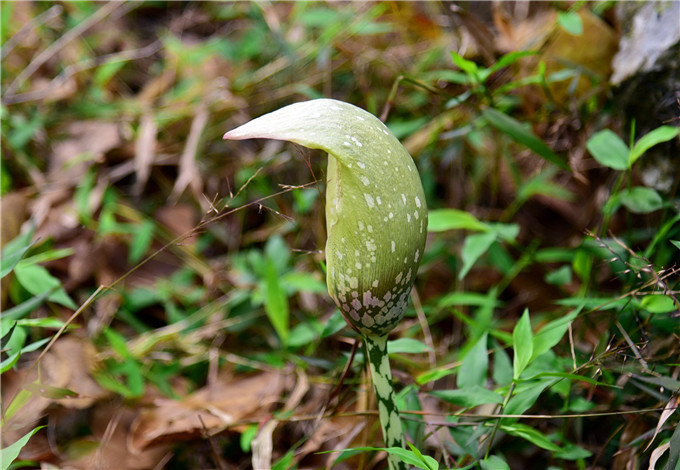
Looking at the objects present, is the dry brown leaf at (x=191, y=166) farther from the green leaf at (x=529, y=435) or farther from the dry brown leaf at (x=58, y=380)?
the green leaf at (x=529, y=435)

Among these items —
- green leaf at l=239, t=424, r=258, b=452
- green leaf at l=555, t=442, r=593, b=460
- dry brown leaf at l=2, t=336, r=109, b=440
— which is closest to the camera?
green leaf at l=555, t=442, r=593, b=460

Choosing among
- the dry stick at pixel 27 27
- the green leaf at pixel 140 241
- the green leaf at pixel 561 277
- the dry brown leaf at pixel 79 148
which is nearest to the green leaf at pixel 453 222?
the green leaf at pixel 561 277

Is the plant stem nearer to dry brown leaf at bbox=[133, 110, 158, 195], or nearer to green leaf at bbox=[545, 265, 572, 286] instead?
green leaf at bbox=[545, 265, 572, 286]

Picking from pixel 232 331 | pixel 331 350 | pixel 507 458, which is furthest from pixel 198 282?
pixel 507 458

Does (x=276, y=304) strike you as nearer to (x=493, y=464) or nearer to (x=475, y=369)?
(x=475, y=369)

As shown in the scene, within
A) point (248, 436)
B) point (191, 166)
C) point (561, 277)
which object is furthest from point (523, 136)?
point (191, 166)

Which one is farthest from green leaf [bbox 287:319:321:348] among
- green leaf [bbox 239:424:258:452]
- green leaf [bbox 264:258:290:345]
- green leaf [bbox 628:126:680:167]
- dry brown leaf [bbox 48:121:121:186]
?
dry brown leaf [bbox 48:121:121:186]

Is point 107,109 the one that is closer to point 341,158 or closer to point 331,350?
point 331,350
